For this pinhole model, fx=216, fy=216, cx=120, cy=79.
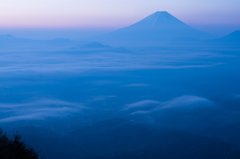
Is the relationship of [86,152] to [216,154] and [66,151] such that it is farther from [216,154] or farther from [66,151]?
[216,154]

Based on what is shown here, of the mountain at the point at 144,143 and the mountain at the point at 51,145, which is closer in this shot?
the mountain at the point at 144,143

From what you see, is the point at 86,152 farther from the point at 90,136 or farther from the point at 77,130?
the point at 77,130

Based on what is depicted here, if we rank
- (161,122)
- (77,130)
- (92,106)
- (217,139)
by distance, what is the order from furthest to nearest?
(92,106) < (161,122) < (77,130) < (217,139)

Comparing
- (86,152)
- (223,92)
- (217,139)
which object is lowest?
(86,152)

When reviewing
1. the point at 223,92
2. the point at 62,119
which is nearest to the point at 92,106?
the point at 62,119

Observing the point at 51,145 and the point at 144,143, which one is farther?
the point at 144,143

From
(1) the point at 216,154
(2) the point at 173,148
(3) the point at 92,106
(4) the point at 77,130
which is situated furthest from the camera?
(3) the point at 92,106

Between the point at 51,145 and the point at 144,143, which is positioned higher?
the point at 144,143

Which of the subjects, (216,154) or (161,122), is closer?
(216,154)

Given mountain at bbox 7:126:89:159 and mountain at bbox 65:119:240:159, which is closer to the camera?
mountain at bbox 65:119:240:159

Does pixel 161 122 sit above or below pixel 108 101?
below
